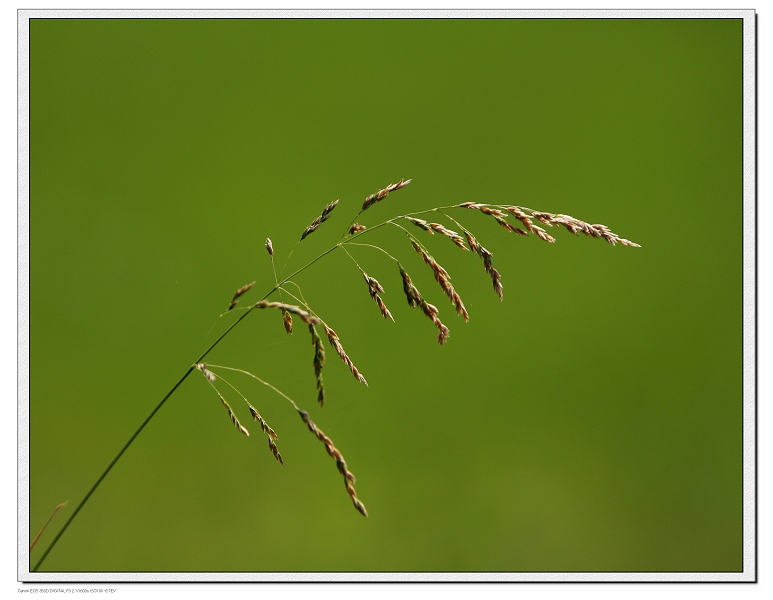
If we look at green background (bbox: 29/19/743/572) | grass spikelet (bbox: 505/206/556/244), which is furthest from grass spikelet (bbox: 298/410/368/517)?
green background (bbox: 29/19/743/572)

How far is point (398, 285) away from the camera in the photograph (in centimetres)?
167

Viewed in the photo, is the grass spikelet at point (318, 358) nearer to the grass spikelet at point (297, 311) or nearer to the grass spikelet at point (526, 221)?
the grass spikelet at point (297, 311)

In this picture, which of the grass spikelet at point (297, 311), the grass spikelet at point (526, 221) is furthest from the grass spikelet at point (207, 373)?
the grass spikelet at point (526, 221)

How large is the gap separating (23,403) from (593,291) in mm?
1472

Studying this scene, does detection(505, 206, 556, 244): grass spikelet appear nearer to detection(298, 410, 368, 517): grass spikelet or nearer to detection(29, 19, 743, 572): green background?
detection(298, 410, 368, 517): grass spikelet

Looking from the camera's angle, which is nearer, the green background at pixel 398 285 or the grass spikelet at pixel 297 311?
the grass spikelet at pixel 297 311

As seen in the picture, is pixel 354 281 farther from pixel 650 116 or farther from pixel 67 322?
pixel 650 116

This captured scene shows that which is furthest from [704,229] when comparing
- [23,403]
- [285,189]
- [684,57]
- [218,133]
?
[23,403]

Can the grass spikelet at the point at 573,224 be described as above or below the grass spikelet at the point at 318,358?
above

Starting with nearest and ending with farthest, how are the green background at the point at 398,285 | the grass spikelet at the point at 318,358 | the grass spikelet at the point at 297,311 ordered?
1. the grass spikelet at the point at 297,311
2. the grass spikelet at the point at 318,358
3. the green background at the point at 398,285

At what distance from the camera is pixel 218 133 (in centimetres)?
171

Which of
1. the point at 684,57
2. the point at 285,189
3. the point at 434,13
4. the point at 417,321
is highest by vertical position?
the point at 434,13

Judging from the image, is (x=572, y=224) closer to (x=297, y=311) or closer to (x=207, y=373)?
(x=297, y=311)

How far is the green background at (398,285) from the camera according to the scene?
5.06ft
